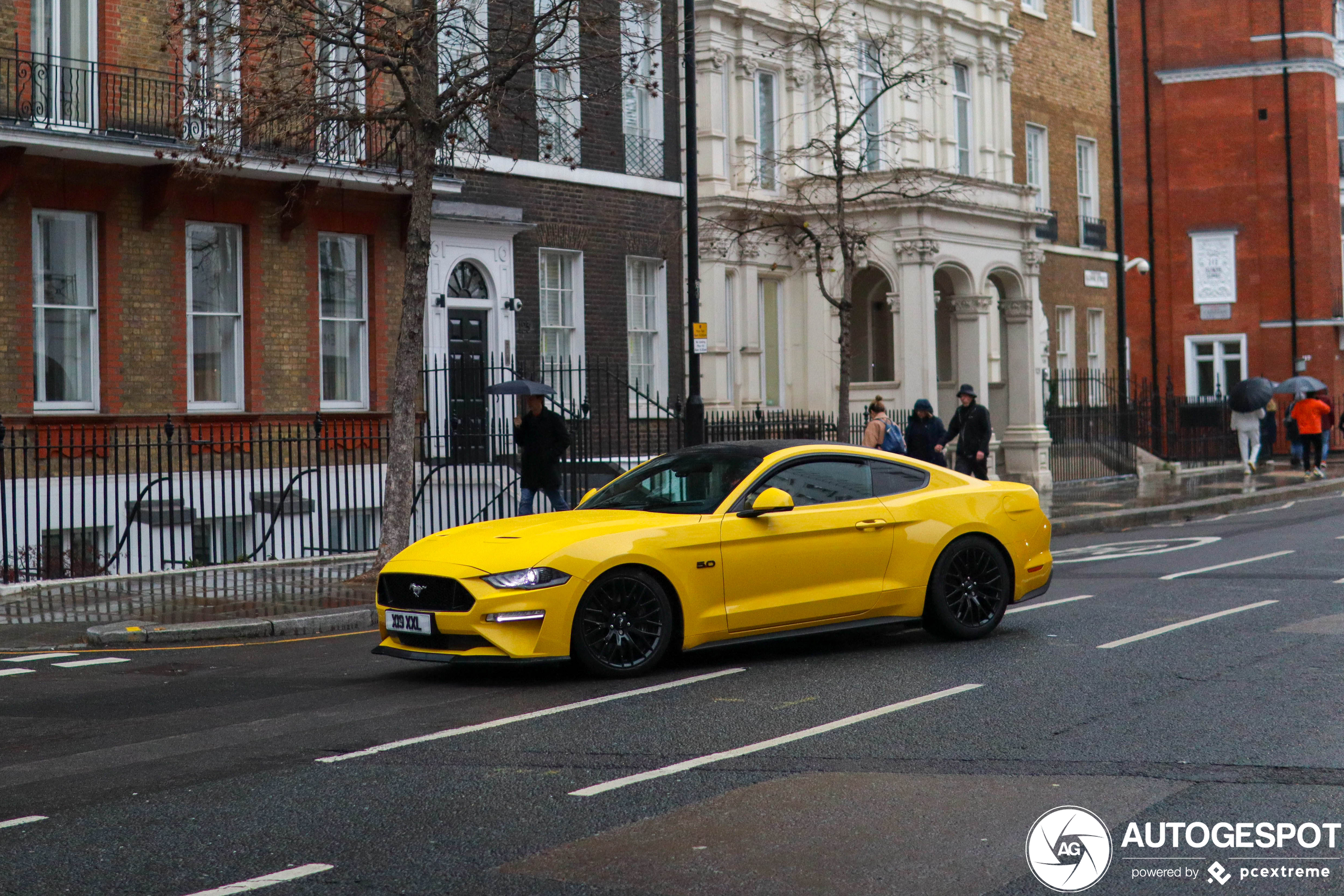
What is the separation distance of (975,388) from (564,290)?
327 inches

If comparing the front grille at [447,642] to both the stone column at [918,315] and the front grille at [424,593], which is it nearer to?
the front grille at [424,593]

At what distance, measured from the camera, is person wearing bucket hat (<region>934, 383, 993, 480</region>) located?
19297 millimetres

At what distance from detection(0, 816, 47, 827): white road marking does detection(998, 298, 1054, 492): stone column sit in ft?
80.5

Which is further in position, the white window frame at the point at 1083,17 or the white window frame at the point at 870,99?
the white window frame at the point at 1083,17

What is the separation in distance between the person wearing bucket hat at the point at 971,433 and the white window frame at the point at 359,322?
806 centimetres

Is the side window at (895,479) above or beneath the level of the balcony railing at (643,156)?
beneath

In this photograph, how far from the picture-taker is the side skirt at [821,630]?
962 centimetres

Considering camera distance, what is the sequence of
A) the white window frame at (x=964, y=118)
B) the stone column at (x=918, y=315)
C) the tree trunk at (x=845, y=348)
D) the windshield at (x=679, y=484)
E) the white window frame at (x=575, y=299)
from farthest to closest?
1. the white window frame at (x=964, y=118)
2. the stone column at (x=918, y=315)
3. the white window frame at (x=575, y=299)
4. the tree trunk at (x=845, y=348)
5. the windshield at (x=679, y=484)

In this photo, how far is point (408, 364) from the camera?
49.8ft

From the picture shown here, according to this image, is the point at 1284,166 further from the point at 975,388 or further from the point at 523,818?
the point at 523,818

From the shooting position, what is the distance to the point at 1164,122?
4741 centimetres

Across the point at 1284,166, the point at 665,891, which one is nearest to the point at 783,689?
the point at 665,891

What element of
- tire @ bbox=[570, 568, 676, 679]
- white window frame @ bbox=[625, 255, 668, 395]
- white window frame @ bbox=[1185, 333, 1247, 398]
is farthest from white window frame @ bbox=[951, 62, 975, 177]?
tire @ bbox=[570, 568, 676, 679]

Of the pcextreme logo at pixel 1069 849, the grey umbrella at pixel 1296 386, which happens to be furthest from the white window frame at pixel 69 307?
the grey umbrella at pixel 1296 386
